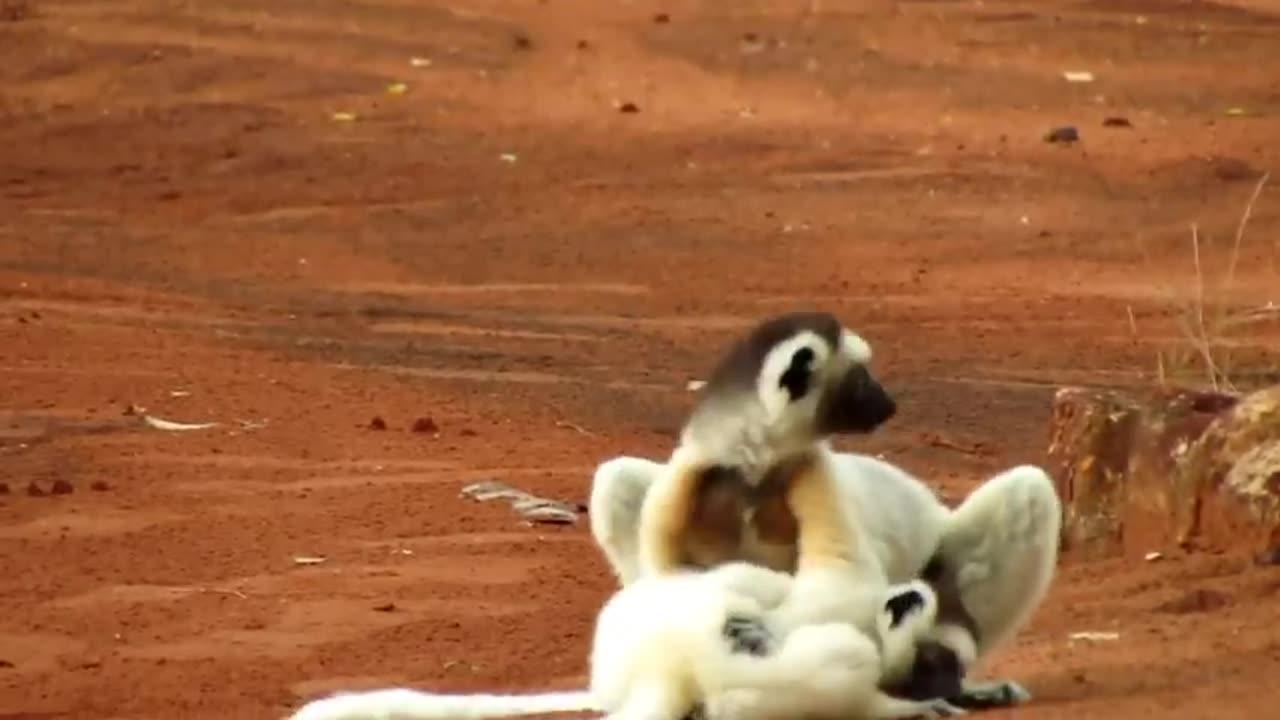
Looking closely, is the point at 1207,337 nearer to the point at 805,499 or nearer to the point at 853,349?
the point at 853,349

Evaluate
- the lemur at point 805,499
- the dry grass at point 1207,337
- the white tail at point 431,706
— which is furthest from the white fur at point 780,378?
the dry grass at point 1207,337

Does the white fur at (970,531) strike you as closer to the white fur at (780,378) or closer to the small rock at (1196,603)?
the white fur at (780,378)

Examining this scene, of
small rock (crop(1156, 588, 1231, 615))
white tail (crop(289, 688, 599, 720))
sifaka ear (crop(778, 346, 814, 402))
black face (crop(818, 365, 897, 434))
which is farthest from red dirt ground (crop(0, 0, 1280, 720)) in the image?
white tail (crop(289, 688, 599, 720))

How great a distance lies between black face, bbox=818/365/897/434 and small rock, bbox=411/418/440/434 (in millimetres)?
5761

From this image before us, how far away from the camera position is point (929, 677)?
21.4ft

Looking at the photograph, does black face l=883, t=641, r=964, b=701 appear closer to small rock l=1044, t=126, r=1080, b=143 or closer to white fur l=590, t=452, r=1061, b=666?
white fur l=590, t=452, r=1061, b=666

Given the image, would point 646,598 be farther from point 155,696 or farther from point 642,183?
point 642,183

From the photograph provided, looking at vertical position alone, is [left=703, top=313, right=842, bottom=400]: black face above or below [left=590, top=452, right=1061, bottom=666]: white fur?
above

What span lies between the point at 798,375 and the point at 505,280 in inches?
414

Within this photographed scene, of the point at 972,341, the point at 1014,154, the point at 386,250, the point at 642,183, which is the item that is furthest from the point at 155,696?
the point at 1014,154

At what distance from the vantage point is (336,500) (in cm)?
1080

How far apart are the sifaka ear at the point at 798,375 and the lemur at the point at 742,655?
39cm

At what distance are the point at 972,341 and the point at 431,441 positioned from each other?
368 centimetres

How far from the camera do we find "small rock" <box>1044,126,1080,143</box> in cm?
2150
